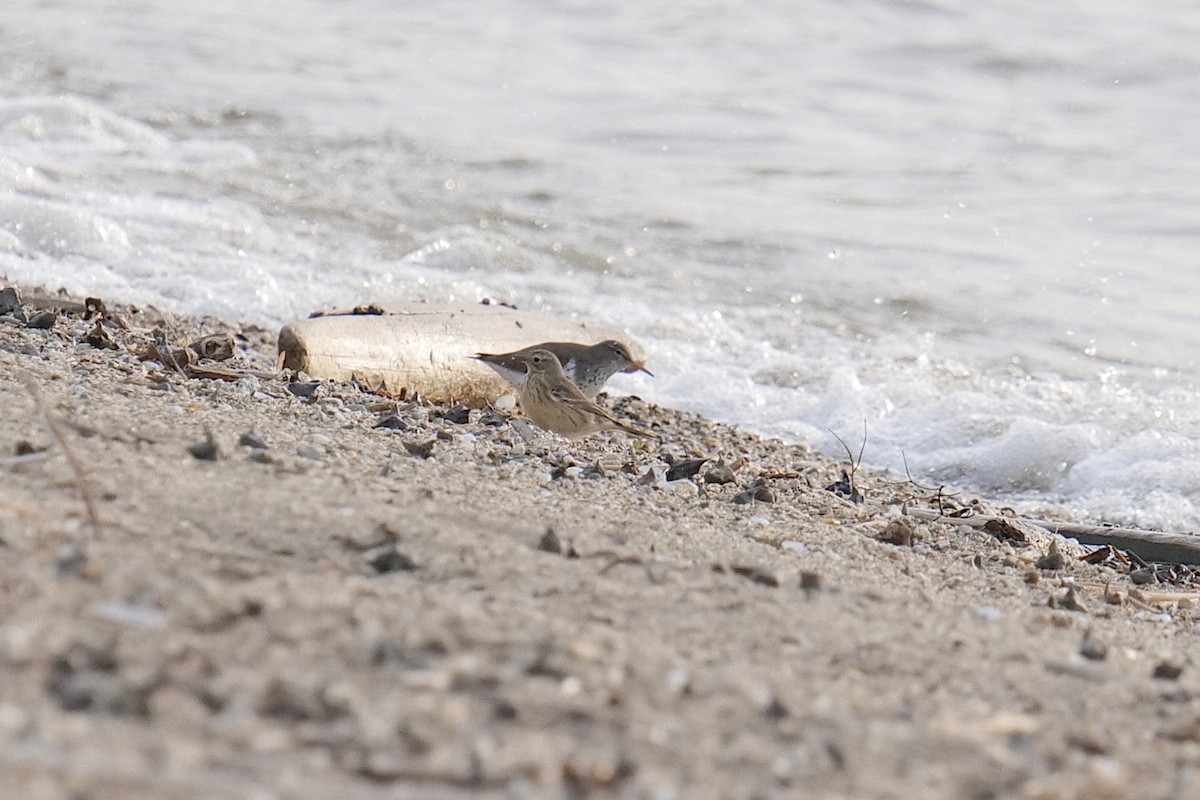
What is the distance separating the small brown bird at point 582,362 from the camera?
6.27 m

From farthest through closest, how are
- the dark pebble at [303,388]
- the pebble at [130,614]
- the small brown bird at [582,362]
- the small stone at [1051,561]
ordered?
1. the small brown bird at [582,362]
2. the dark pebble at [303,388]
3. the small stone at [1051,561]
4. the pebble at [130,614]

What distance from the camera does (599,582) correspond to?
318cm

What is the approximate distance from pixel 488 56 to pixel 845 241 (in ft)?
18.3

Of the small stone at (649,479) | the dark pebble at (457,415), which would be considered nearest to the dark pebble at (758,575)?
the small stone at (649,479)

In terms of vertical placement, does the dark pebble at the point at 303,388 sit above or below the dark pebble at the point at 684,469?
above

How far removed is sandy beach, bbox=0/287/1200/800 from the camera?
2123mm

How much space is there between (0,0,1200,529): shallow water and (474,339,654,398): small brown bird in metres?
0.94

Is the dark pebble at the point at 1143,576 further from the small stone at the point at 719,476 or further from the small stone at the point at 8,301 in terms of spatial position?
the small stone at the point at 8,301

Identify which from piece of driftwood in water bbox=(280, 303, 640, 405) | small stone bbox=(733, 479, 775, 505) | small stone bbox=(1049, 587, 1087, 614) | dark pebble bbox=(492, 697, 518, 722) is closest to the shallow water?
piece of driftwood in water bbox=(280, 303, 640, 405)

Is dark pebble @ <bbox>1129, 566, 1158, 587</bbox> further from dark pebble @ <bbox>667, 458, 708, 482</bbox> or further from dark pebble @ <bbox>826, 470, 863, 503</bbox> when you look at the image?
dark pebble @ <bbox>667, 458, 708, 482</bbox>

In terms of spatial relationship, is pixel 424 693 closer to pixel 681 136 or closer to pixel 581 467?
pixel 581 467

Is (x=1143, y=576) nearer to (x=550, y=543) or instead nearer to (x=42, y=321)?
(x=550, y=543)

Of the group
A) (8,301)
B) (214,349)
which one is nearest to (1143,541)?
(214,349)

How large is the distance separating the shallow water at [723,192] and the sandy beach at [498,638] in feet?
9.72
